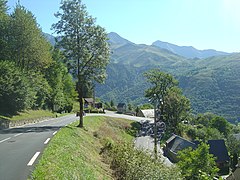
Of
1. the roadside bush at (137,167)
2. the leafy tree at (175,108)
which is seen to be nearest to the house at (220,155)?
the leafy tree at (175,108)

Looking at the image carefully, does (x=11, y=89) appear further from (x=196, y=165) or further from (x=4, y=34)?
(x=196, y=165)

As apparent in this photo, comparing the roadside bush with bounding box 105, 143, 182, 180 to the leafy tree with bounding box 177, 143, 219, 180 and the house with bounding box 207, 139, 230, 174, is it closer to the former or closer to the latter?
the leafy tree with bounding box 177, 143, 219, 180

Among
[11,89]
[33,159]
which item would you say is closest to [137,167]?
[33,159]

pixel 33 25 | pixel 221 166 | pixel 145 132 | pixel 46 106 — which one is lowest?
pixel 221 166

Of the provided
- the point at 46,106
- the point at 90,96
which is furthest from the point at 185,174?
the point at 90,96

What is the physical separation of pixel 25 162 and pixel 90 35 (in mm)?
18262

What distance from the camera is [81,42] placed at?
28797 millimetres

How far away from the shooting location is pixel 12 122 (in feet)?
109

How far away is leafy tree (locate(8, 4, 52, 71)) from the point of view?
42625 mm

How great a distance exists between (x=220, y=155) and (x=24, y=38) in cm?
3707

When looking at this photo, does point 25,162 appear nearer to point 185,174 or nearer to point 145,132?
point 185,174

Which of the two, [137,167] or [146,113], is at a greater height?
[137,167]

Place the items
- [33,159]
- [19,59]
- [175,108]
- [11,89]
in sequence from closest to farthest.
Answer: [33,159], [11,89], [19,59], [175,108]

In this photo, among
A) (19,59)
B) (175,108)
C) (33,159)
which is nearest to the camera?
(33,159)
